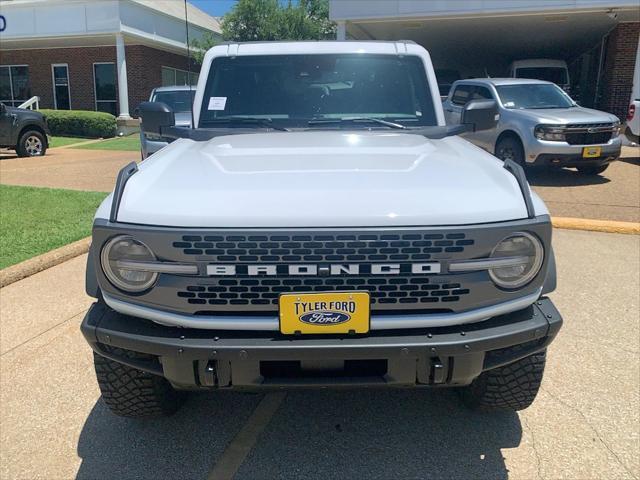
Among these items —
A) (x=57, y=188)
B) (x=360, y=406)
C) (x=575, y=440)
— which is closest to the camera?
(x=575, y=440)

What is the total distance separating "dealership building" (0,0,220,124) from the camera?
71.0 feet

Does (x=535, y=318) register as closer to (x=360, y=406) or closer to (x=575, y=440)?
(x=575, y=440)

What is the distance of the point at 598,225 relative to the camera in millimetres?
7098

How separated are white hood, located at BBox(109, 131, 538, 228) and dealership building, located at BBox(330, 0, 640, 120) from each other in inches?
578

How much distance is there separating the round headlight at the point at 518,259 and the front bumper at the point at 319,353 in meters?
0.17

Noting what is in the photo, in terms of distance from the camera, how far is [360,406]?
319cm

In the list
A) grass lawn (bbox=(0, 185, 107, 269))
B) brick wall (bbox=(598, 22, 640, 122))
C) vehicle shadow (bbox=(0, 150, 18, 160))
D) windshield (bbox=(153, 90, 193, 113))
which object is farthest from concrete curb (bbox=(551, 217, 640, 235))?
vehicle shadow (bbox=(0, 150, 18, 160))

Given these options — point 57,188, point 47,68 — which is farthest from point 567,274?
point 47,68

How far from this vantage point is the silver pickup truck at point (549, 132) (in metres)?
9.68

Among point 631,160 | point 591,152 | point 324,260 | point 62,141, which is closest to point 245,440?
point 324,260

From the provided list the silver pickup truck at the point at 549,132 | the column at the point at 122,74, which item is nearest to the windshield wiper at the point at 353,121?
the silver pickup truck at the point at 549,132

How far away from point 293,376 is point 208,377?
33 cm

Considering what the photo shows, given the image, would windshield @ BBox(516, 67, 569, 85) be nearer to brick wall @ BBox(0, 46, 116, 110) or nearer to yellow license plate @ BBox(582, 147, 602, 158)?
yellow license plate @ BBox(582, 147, 602, 158)

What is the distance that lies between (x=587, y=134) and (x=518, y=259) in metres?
8.40
